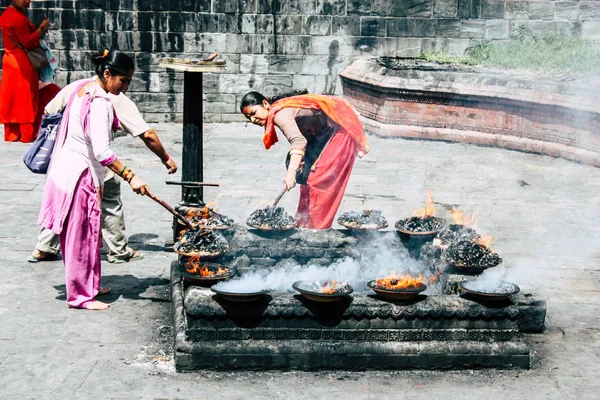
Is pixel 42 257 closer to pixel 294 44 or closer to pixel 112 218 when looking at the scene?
pixel 112 218

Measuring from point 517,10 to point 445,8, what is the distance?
1.20m

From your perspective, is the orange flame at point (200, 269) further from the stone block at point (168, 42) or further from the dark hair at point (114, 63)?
the stone block at point (168, 42)

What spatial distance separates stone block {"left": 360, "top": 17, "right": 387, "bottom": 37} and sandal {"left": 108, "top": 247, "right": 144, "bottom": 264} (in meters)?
7.94

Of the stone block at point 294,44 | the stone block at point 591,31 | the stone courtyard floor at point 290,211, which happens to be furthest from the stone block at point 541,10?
the stone block at point 294,44

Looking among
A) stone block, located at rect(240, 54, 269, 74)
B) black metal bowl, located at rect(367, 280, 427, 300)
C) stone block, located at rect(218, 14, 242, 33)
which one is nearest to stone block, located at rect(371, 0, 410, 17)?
stone block, located at rect(240, 54, 269, 74)

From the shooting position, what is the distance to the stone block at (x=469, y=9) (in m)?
15.2

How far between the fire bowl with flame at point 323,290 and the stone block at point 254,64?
30.9ft

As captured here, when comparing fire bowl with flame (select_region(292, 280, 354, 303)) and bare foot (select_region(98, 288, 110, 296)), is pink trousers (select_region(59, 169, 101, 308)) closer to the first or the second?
→ bare foot (select_region(98, 288, 110, 296))

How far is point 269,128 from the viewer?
7.67m

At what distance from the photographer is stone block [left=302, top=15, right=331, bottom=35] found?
1517 cm

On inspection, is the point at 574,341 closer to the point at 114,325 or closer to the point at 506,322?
the point at 506,322

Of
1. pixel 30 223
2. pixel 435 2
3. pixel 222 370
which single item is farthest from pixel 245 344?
pixel 435 2

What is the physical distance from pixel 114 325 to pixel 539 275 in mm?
3649

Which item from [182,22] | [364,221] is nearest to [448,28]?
[182,22]
